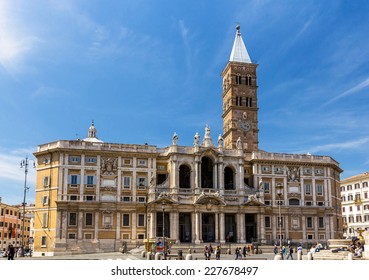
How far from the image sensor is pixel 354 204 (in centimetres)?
9406

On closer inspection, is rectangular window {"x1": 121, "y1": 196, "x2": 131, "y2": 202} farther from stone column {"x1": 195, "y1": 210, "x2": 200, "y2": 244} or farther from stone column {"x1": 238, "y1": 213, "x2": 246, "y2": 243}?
stone column {"x1": 238, "y1": 213, "x2": 246, "y2": 243}

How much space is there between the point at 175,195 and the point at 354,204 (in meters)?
45.6

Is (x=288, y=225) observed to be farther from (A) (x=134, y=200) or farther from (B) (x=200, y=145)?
(A) (x=134, y=200)

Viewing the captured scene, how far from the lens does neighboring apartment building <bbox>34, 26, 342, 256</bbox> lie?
6384 centimetres

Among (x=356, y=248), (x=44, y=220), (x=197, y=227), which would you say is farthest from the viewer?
(x=197, y=227)

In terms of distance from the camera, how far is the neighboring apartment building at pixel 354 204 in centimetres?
9219

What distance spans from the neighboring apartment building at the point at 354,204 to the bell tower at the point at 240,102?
1041 inches

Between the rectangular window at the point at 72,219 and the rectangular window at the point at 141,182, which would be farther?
the rectangular window at the point at 141,182

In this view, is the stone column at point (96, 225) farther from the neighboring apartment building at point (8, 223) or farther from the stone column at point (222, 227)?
the neighboring apartment building at point (8, 223)

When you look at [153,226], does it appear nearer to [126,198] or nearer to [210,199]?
[126,198]

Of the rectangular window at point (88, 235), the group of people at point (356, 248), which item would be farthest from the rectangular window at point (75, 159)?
the group of people at point (356, 248)

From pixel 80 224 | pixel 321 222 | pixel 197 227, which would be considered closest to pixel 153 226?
pixel 197 227
